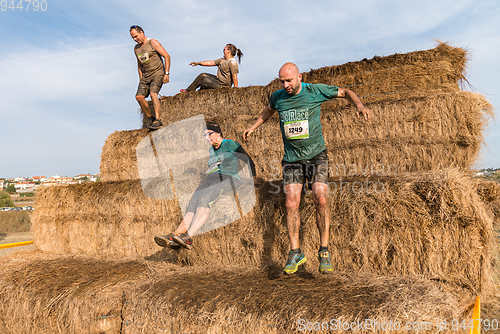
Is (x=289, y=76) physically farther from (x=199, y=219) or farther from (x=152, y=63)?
(x=152, y=63)

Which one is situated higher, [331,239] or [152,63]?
[152,63]

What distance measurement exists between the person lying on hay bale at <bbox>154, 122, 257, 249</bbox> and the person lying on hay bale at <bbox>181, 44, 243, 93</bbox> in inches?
155

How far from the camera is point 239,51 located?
8.61 meters

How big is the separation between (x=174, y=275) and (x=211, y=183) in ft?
3.78

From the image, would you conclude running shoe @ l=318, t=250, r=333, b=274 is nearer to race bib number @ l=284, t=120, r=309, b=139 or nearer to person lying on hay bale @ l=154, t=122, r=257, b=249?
race bib number @ l=284, t=120, r=309, b=139

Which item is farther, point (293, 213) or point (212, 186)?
point (212, 186)

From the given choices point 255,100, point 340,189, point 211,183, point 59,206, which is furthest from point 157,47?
point 340,189

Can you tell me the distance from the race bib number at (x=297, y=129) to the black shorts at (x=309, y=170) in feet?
0.82

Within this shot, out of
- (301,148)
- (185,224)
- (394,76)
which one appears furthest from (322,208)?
(394,76)

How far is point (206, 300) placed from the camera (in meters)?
3.12

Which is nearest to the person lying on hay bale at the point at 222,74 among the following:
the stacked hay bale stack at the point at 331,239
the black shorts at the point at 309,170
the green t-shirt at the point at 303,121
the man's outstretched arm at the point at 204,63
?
the man's outstretched arm at the point at 204,63

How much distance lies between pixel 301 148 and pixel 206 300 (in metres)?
1.71

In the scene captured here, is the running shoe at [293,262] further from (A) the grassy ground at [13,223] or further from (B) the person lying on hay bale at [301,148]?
(A) the grassy ground at [13,223]

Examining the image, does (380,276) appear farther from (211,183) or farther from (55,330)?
(55,330)
